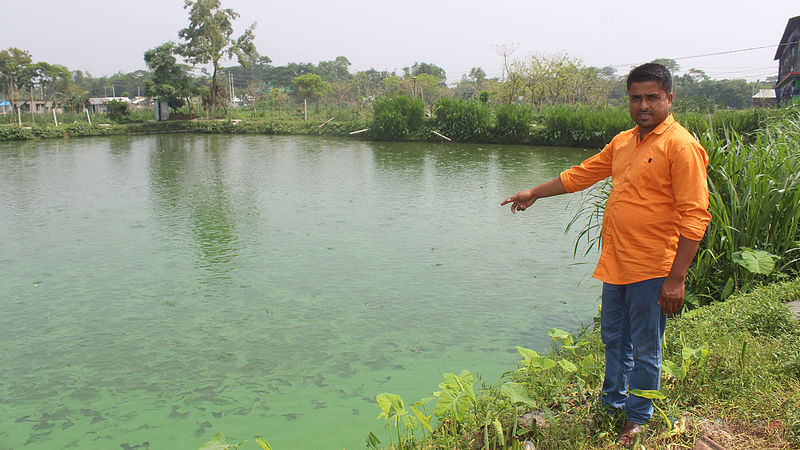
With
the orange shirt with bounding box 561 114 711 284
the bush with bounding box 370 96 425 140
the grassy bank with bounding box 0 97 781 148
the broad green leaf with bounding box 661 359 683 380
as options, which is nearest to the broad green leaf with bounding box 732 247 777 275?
the broad green leaf with bounding box 661 359 683 380

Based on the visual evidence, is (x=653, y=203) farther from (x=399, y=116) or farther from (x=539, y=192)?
(x=399, y=116)

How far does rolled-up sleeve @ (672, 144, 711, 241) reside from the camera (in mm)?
1555

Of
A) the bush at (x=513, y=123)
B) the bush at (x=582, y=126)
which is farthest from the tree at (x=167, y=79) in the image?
the bush at (x=582, y=126)

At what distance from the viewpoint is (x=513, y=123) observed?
53.3 ft

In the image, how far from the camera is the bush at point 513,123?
16156 millimetres

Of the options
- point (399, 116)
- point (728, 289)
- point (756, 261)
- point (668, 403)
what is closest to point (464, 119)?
point (399, 116)

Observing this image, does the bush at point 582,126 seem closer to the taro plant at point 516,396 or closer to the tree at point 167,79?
the taro plant at point 516,396

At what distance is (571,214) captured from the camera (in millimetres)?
6629

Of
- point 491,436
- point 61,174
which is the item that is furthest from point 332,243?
point 61,174

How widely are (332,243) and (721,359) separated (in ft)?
12.3

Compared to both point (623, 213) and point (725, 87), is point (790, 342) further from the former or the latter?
point (725, 87)

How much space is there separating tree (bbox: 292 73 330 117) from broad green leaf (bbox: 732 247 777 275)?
30083 mm

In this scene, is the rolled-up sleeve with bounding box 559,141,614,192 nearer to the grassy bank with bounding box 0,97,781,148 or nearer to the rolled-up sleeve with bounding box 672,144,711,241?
the rolled-up sleeve with bounding box 672,144,711,241


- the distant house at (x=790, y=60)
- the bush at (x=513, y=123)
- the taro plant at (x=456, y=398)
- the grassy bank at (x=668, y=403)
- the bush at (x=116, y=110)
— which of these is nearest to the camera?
the grassy bank at (x=668, y=403)
